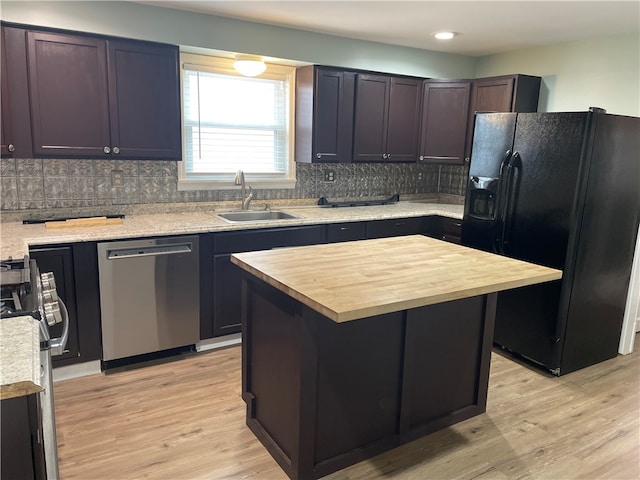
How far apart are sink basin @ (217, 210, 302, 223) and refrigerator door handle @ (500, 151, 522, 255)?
160cm

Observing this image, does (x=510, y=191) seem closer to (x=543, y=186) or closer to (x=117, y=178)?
(x=543, y=186)

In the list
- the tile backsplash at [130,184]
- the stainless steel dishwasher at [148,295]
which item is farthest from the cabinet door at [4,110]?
the stainless steel dishwasher at [148,295]

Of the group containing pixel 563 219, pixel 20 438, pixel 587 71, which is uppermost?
pixel 587 71

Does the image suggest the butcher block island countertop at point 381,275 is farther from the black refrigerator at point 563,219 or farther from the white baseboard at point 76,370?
the white baseboard at point 76,370

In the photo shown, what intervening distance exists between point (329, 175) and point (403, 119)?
866 mm

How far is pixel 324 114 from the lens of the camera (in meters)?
3.96

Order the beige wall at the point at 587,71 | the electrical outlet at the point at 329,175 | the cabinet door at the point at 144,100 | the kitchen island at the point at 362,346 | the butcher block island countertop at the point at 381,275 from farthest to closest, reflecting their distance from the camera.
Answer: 1. the electrical outlet at the point at 329,175
2. the beige wall at the point at 587,71
3. the cabinet door at the point at 144,100
4. the kitchen island at the point at 362,346
5. the butcher block island countertop at the point at 381,275

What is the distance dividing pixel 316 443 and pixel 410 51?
360 centimetres

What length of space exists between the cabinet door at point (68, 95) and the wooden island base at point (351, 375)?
62.8 inches

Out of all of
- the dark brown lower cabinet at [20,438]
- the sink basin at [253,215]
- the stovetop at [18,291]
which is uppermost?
the sink basin at [253,215]

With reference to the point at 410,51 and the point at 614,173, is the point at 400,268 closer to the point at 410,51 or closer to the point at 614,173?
the point at 614,173

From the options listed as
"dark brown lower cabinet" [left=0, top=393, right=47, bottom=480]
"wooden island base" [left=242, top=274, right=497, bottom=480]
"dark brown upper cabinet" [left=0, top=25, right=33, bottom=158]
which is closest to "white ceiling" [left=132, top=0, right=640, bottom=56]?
"dark brown upper cabinet" [left=0, top=25, right=33, bottom=158]

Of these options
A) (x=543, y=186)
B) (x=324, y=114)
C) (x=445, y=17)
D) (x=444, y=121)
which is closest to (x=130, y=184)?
(x=324, y=114)

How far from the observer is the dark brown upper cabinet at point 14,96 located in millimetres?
2750
